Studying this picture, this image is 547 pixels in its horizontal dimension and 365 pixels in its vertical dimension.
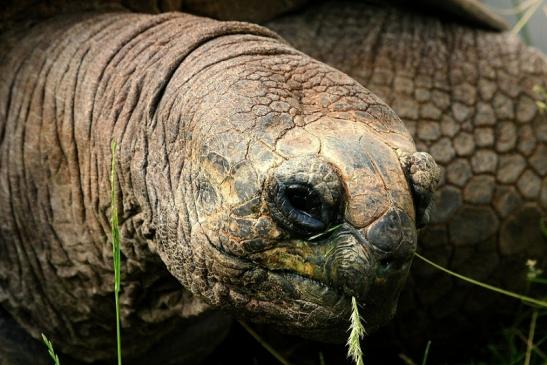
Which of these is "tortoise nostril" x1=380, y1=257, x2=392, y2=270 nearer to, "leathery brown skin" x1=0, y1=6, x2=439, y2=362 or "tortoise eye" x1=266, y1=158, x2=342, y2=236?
"leathery brown skin" x1=0, y1=6, x2=439, y2=362

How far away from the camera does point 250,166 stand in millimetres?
1970

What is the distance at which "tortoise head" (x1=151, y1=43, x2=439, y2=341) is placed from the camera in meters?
1.91

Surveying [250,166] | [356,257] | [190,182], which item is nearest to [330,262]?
[356,257]

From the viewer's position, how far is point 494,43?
3.77m

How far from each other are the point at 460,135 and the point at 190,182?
63.1 inches

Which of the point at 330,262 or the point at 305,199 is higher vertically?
the point at 305,199

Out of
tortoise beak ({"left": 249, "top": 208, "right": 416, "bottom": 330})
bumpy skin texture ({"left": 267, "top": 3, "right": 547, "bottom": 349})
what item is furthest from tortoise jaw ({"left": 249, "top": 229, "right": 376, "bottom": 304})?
bumpy skin texture ({"left": 267, "top": 3, "right": 547, "bottom": 349})

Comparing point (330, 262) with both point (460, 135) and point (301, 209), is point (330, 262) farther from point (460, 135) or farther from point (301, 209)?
point (460, 135)

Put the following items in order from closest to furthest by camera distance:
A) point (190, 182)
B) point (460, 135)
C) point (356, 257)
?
point (356, 257) < point (190, 182) < point (460, 135)

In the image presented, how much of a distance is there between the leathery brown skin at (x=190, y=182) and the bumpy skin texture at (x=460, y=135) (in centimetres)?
99

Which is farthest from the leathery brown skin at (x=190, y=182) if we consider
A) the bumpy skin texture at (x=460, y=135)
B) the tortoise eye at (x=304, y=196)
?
the bumpy skin texture at (x=460, y=135)

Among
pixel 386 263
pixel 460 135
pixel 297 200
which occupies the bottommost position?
pixel 460 135

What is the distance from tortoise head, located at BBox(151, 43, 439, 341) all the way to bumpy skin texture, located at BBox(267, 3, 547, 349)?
1320mm

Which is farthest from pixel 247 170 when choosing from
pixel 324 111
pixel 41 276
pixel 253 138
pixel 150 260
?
pixel 41 276
